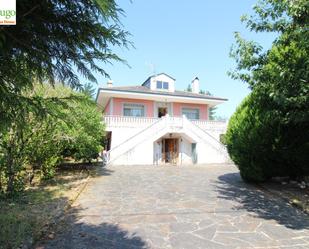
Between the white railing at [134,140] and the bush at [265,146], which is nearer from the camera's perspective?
the bush at [265,146]

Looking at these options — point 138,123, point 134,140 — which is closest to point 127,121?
point 138,123

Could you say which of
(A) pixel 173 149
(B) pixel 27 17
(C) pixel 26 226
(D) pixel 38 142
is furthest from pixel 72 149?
(B) pixel 27 17

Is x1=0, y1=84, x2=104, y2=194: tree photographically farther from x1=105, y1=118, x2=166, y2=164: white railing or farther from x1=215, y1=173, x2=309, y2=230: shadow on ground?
x1=215, y1=173, x2=309, y2=230: shadow on ground

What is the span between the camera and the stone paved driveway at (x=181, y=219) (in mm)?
6074

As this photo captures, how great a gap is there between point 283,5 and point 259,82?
78.8 inches

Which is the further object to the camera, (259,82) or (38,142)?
(38,142)

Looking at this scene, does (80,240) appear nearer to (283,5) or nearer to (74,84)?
(74,84)

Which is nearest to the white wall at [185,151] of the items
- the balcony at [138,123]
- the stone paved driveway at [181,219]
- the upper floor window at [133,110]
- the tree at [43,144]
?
the balcony at [138,123]

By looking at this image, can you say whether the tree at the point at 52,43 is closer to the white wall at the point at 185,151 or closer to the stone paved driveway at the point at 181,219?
the stone paved driveway at the point at 181,219

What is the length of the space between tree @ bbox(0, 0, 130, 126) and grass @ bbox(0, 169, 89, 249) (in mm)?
3389

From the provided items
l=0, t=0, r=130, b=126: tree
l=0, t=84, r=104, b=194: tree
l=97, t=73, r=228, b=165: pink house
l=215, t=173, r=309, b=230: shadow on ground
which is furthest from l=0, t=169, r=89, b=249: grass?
l=97, t=73, r=228, b=165: pink house

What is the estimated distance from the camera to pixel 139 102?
2716 centimetres

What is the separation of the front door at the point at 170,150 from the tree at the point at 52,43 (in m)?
20.6

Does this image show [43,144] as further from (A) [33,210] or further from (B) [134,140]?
(B) [134,140]
